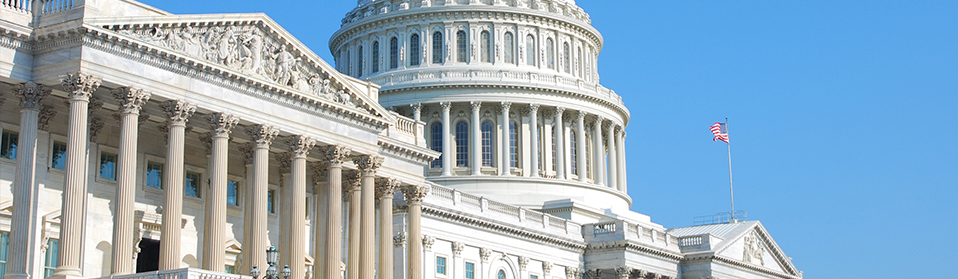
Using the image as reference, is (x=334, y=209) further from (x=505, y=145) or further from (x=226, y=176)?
(x=505, y=145)

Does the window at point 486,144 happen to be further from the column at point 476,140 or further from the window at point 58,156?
the window at point 58,156

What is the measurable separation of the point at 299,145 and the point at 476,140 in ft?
130

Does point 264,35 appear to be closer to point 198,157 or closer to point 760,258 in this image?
point 198,157

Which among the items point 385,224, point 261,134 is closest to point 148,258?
point 261,134

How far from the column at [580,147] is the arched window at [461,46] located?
8723mm

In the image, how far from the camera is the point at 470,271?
5994cm

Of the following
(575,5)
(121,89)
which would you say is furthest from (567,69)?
(121,89)

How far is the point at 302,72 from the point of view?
42781mm

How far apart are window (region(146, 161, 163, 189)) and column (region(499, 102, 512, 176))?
4017 centimetres

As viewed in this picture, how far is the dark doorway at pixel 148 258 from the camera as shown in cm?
4288

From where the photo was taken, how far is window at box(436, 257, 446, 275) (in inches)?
2263

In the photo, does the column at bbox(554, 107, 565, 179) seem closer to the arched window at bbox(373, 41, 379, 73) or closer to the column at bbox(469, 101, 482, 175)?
the column at bbox(469, 101, 482, 175)

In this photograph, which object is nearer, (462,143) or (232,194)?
(232,194)

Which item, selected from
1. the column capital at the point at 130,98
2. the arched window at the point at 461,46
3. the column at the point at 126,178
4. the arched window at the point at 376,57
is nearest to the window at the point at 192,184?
the column at the point at 126,178
